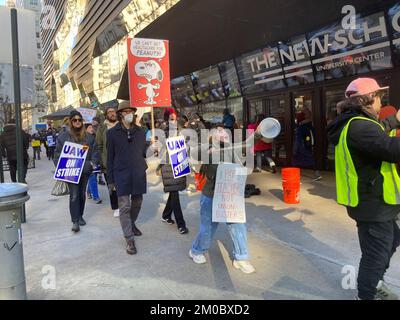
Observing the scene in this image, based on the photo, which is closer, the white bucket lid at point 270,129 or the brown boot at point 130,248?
the white bucket lid at point 270,129

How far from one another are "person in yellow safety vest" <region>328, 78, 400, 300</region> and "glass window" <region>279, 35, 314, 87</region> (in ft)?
23.8

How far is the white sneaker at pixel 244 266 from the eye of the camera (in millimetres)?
3793

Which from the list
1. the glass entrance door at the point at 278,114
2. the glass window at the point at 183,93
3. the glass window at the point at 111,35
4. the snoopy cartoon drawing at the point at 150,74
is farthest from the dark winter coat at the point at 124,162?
the glass window at the point at 111,35

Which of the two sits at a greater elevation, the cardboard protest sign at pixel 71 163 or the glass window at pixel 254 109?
the glass window at pixel 254 109

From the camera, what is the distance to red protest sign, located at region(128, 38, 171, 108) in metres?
6.90

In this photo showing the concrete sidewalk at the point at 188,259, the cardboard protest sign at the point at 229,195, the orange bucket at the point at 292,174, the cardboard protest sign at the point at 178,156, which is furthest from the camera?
the orange bucket at the point at 292,174

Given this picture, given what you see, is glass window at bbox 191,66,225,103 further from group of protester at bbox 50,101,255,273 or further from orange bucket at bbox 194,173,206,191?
group of protester at bbox 50,101,255,273

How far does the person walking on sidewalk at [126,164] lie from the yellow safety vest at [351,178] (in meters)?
2.60

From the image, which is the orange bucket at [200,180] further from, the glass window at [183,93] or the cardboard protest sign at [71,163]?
the glass window at [183,93]

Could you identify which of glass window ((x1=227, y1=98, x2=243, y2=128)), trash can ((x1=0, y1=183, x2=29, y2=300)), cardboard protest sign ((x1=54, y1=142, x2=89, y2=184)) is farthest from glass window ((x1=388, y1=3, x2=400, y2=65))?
trash can ((x1=0, y1=183, x2=29, y2=300))

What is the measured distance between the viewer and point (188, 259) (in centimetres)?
422

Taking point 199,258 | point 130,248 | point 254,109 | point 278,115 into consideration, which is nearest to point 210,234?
point 199,258

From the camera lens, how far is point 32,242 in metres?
5.02

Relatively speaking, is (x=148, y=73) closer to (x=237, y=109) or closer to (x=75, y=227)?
(x=75, y=227)
